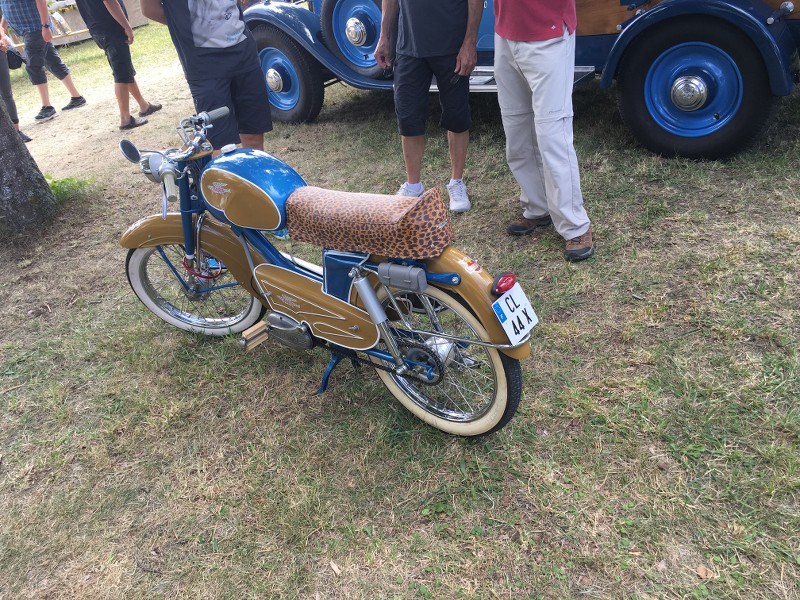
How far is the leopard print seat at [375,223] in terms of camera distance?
6.17ft

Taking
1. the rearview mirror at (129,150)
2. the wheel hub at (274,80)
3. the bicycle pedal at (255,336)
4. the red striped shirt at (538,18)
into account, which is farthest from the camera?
the wheel hub at (274,80)

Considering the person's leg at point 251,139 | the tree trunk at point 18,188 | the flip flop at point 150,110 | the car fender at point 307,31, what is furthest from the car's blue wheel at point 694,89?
the flip flop at point 150,110

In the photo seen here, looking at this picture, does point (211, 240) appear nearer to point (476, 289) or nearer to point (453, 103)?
point (476, 289)

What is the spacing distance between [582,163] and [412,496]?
105 inches

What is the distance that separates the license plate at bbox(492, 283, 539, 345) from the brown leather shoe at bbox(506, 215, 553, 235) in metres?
1.44

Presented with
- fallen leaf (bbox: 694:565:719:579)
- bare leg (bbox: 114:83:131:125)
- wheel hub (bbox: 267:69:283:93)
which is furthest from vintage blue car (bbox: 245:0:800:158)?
bare leg (bbox: 114:83:131:125)

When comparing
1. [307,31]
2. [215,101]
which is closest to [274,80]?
[307,31]

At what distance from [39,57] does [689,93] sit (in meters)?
7.22

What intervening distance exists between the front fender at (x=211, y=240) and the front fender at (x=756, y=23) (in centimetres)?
257

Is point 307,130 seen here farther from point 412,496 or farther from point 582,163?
point 412,496

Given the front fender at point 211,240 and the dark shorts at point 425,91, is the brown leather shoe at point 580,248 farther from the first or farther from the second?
the front fender at point 211,240

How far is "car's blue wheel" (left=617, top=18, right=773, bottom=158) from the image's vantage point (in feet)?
10.6

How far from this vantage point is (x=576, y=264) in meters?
2.99

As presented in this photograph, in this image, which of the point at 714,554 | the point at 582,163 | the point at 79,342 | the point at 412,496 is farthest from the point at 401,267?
the point at 582,163
